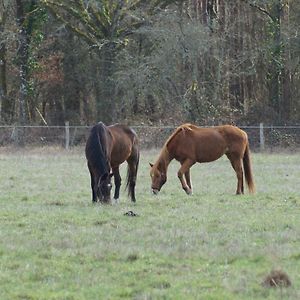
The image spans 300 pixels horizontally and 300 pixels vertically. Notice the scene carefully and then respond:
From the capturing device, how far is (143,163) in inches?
1089

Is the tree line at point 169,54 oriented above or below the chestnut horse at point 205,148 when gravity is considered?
above

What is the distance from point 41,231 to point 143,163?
16.7 metres

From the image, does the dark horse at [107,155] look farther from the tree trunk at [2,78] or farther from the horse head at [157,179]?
the tree trunk at [2,78]

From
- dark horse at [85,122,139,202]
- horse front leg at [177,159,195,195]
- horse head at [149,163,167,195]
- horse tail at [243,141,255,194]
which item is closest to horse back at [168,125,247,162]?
horse front leg at [177,159,195,195]

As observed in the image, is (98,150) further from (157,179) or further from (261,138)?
(261,138)

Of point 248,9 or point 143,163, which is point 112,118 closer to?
point 248,9

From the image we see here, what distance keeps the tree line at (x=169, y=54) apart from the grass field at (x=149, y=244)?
2030 cm

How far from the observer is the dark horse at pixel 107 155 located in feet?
46.6

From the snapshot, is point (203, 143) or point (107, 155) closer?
point (107, 155)

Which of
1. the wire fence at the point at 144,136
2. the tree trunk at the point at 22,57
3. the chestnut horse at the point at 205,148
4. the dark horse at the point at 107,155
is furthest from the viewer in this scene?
the tree trunk at the point at 22,57

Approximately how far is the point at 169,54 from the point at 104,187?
23.8 metres

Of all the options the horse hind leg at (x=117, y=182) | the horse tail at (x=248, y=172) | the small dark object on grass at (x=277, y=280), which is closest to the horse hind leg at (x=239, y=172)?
the horse tail at (x=248, y=172)

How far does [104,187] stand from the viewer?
559 inches

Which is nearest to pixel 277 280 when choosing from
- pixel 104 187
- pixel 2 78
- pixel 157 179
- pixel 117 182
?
pixel 104 187
